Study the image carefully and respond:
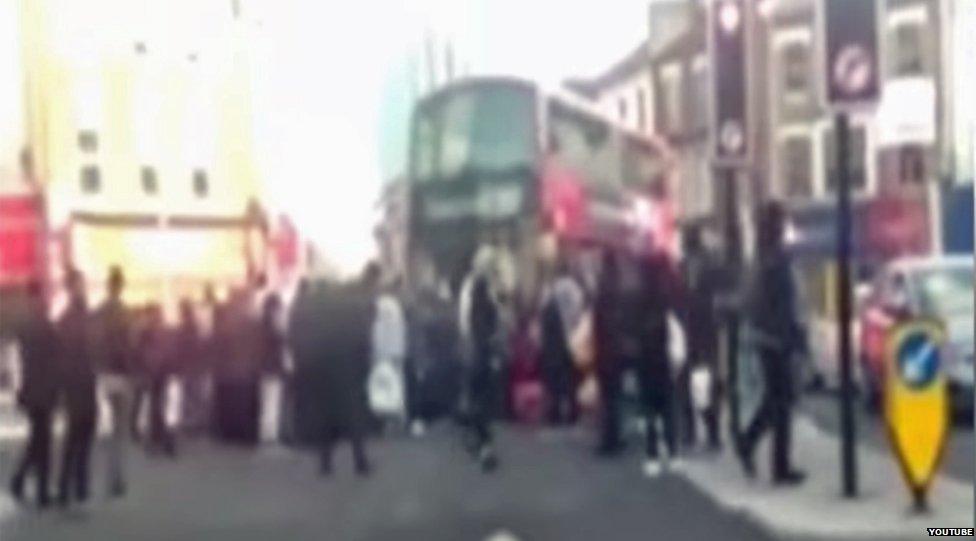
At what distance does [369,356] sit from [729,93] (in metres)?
0.55

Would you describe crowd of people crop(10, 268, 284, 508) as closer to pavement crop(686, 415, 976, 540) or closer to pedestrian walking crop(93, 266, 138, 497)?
pedestrian walking crop(93, 266, 138, 497)

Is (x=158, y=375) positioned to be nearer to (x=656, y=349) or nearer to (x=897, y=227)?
(x=656, y=349)

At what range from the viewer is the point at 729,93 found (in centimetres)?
316

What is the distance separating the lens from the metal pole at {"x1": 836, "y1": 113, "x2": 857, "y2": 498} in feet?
10.5

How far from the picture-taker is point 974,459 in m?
3.21

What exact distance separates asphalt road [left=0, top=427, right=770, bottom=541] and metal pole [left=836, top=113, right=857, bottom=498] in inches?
9.2

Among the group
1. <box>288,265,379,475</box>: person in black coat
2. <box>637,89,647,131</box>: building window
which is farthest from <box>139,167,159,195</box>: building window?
<box>637,89,647,131</box>: building window

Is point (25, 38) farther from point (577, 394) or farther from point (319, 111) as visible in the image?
point (577, 394)

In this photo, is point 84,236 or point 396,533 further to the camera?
point 396,533

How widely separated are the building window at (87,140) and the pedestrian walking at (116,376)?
0.21m

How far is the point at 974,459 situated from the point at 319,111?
0.93 meters

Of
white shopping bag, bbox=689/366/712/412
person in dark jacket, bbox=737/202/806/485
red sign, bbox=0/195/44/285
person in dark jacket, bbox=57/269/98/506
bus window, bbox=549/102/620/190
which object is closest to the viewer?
red sign, bbox=0/195/44/285

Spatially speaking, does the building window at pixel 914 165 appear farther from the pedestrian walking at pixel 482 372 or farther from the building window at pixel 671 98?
the pedestrian walking at pixel 482 372

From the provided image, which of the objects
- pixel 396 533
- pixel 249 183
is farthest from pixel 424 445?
pixel 249 183
